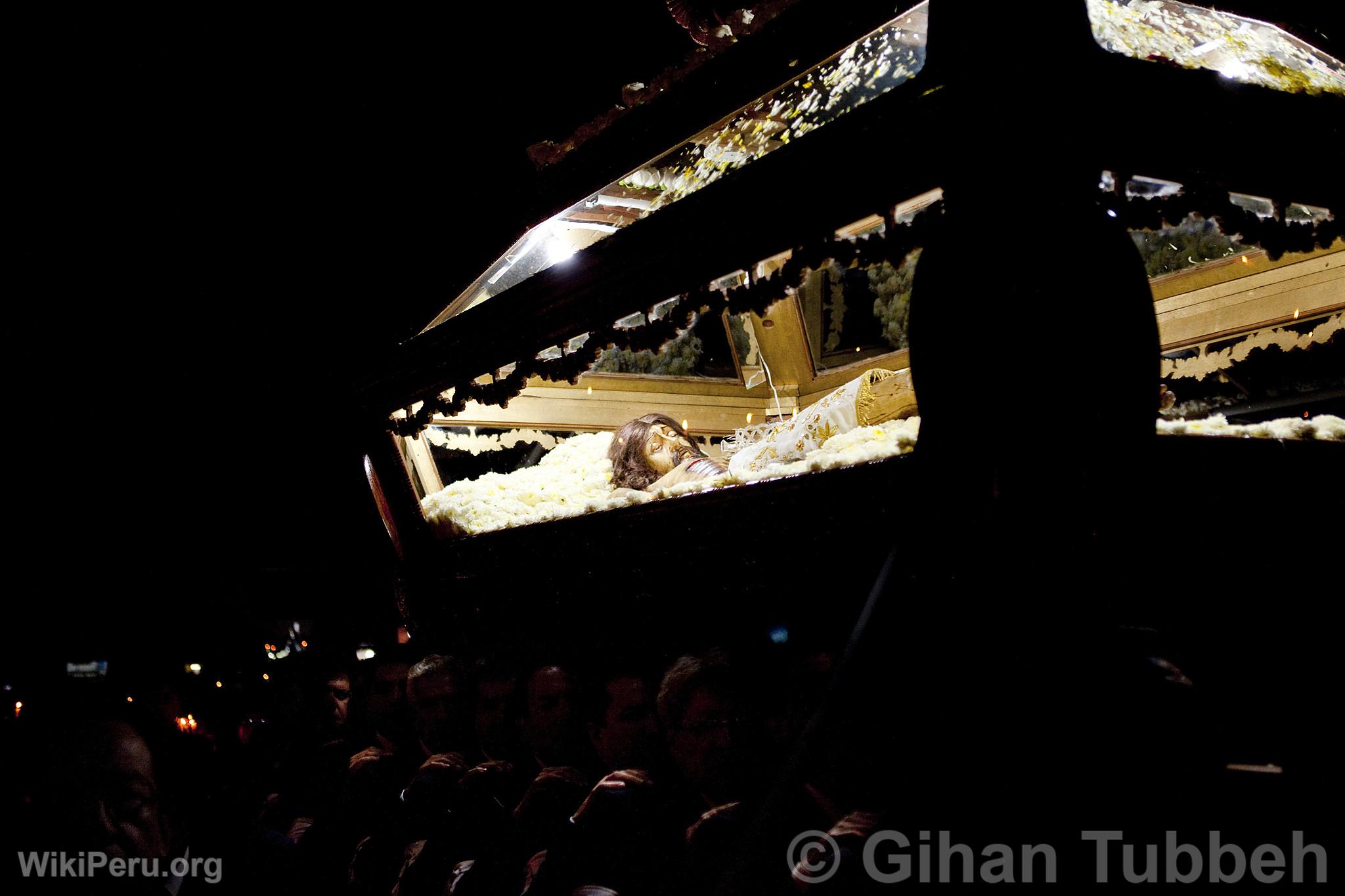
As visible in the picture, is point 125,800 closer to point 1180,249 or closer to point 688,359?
point 688,359

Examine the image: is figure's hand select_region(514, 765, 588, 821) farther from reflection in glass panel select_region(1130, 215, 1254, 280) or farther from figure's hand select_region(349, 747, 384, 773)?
reflection in glass panel select_region(1130, 215, 1254, 280)

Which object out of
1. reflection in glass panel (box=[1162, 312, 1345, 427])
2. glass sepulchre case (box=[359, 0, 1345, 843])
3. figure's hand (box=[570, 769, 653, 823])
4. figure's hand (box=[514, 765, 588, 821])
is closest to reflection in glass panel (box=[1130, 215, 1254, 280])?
reflection in glass panel (box=[1162, 312, 1345, 427])

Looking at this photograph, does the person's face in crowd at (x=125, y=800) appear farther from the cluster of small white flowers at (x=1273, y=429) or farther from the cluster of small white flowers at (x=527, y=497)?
the cluster of small white flowers at (x=1273, y=429)

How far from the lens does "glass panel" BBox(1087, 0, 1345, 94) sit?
1.54 meters

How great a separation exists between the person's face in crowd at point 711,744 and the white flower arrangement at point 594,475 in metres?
0.63

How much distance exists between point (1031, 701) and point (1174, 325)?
3.52 meters

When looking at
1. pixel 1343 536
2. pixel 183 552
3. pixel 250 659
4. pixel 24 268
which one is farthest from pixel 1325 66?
pixel 24 268

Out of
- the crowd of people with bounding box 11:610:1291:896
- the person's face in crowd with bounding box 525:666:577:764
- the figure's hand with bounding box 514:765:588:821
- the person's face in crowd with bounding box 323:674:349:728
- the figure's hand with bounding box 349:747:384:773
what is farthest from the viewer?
the person's face in crowd with bounding box 323:674:349:728

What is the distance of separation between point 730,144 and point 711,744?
1.87 meters

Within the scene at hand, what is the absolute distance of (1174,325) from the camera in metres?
3.55

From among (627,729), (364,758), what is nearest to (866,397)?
(627,729)

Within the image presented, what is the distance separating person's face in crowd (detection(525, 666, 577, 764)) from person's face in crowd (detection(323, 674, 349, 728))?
4.07ft

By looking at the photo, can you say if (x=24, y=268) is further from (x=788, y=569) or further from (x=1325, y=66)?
(x=1325, y=66)

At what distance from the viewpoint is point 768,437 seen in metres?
3.14
